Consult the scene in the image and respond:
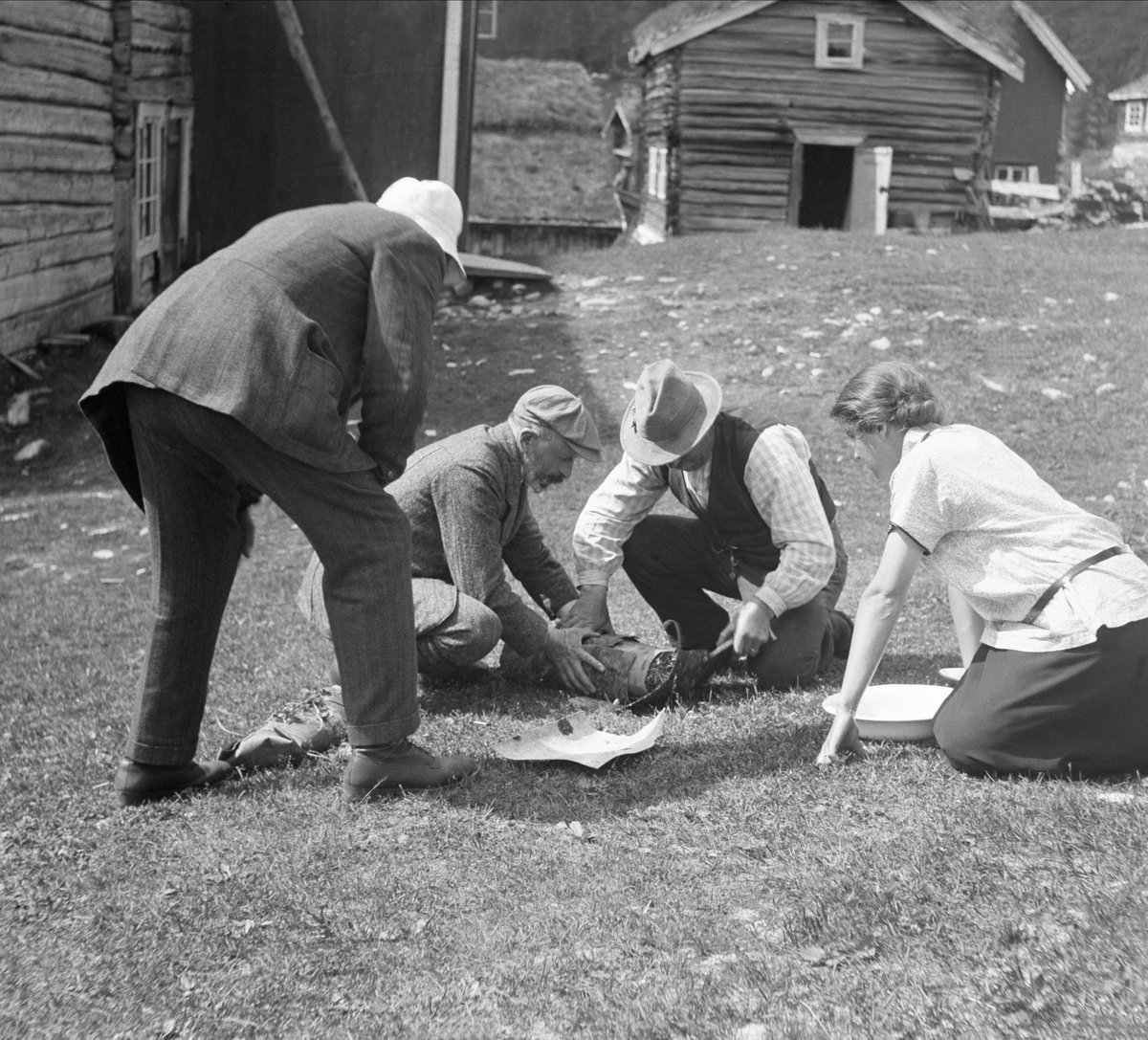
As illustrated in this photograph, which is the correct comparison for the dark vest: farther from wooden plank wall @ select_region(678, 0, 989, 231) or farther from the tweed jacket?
wooden plank wall @ select_region(678, 0, 989, 231)

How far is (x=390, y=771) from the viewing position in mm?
3699

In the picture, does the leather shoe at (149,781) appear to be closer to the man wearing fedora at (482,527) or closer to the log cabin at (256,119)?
the man wearing fedora at (482,527)

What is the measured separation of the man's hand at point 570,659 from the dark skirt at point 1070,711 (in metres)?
1.44

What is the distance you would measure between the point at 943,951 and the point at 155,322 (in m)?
2.46

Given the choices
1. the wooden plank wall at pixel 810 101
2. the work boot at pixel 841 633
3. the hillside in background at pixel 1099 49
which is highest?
the hillside in background at pixel 1099 49

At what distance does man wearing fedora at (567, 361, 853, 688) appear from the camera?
4566 mm

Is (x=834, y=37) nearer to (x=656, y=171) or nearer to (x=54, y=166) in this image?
(x=656, y=171)

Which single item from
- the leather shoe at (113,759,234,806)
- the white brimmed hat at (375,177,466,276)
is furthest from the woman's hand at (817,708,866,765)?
the leather shoe at (113,759,234,806)

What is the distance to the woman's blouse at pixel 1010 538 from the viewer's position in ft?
11.8

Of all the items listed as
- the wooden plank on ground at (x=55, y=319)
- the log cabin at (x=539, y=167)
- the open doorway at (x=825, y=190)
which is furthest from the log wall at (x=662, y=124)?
the wooden plank on ground at (x=55, y=319)

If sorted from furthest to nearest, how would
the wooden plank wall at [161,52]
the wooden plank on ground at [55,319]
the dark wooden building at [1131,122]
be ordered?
the dark wooden building at [1131,122], the wooden plank wall at [161,52], the wooden plank on ground at [55,319]

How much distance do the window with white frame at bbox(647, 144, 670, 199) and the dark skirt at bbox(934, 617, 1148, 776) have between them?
76.7 ft

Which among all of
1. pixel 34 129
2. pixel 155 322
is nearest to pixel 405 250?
pixel 155 322

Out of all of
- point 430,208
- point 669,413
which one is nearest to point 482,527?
point 669,413
